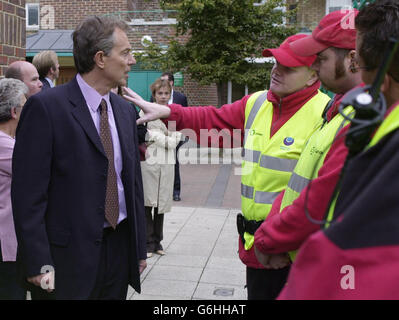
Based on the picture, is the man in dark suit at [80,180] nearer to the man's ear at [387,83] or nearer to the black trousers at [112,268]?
the black trousers at [112,268]

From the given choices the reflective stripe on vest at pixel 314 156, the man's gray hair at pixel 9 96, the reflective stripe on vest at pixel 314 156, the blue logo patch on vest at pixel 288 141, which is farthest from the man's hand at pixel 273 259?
the man's gray hair at pixel 9 96

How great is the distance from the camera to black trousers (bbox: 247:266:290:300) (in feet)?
8.05

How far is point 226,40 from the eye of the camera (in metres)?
13.2

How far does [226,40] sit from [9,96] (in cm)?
1098

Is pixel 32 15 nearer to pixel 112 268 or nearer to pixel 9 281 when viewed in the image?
pixel 9 281

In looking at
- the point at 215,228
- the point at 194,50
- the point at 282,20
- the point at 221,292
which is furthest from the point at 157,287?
the point at 282,20

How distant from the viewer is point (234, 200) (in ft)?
27.2

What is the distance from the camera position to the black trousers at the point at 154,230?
17.0 feet

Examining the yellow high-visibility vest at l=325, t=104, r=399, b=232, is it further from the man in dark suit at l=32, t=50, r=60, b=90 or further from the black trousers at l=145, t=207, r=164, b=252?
the man in dark suit at l=32, t=50, r=60, b=90

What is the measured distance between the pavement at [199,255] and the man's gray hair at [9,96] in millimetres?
1856

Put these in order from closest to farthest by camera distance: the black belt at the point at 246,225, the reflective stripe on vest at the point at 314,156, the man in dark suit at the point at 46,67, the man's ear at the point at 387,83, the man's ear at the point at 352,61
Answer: the man's ear at the point at 387,83
the reflective stripe on vest at the point at 314,156
the man's ear at the point at 352,61
the black belt at the point at 246,225
the man in dark suit at the point at 46,67

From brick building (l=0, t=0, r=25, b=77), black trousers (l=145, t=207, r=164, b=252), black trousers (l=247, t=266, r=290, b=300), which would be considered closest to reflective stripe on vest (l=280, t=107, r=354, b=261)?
black trousers (l=247, t=266, r=290, b=300)

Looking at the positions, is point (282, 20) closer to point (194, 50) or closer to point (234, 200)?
point (194, 50)

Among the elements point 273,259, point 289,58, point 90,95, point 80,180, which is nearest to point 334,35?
point 289,58
